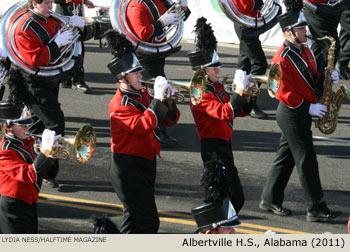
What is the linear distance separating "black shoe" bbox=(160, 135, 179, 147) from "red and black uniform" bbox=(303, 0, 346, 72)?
118 inches

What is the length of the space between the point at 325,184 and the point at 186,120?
2890mm

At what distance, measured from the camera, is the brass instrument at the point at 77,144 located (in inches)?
289

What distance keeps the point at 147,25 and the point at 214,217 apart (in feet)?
16.9

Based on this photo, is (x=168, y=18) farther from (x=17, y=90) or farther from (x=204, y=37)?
(x=17, y=90)

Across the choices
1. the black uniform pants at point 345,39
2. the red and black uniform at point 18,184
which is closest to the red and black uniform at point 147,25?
the red and black uniform at point 18,184

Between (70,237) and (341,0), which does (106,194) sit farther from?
(341,0)

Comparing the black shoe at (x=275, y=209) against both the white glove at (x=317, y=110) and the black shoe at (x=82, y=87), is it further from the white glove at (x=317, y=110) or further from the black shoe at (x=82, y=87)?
the black shoe at (x=82, y=87)

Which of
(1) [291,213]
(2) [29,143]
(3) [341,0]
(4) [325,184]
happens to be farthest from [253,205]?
(3) [341,0]

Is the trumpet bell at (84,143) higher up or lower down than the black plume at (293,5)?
lower down

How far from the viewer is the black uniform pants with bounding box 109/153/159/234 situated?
25.4ft

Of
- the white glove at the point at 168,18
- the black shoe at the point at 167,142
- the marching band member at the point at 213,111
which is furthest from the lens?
the black shoe at the point at 167,142

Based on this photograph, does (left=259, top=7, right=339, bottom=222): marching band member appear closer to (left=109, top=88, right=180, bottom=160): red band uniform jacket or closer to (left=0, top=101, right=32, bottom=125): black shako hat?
(left=109, top=88, right=180, bottom=160): red band uniform jacket

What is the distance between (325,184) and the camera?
1025 centimetres

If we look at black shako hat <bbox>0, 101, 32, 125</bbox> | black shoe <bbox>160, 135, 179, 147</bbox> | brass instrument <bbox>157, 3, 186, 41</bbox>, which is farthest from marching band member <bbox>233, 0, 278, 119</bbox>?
black shako hat <bbox>0, 101, 32, 125</bbox>
